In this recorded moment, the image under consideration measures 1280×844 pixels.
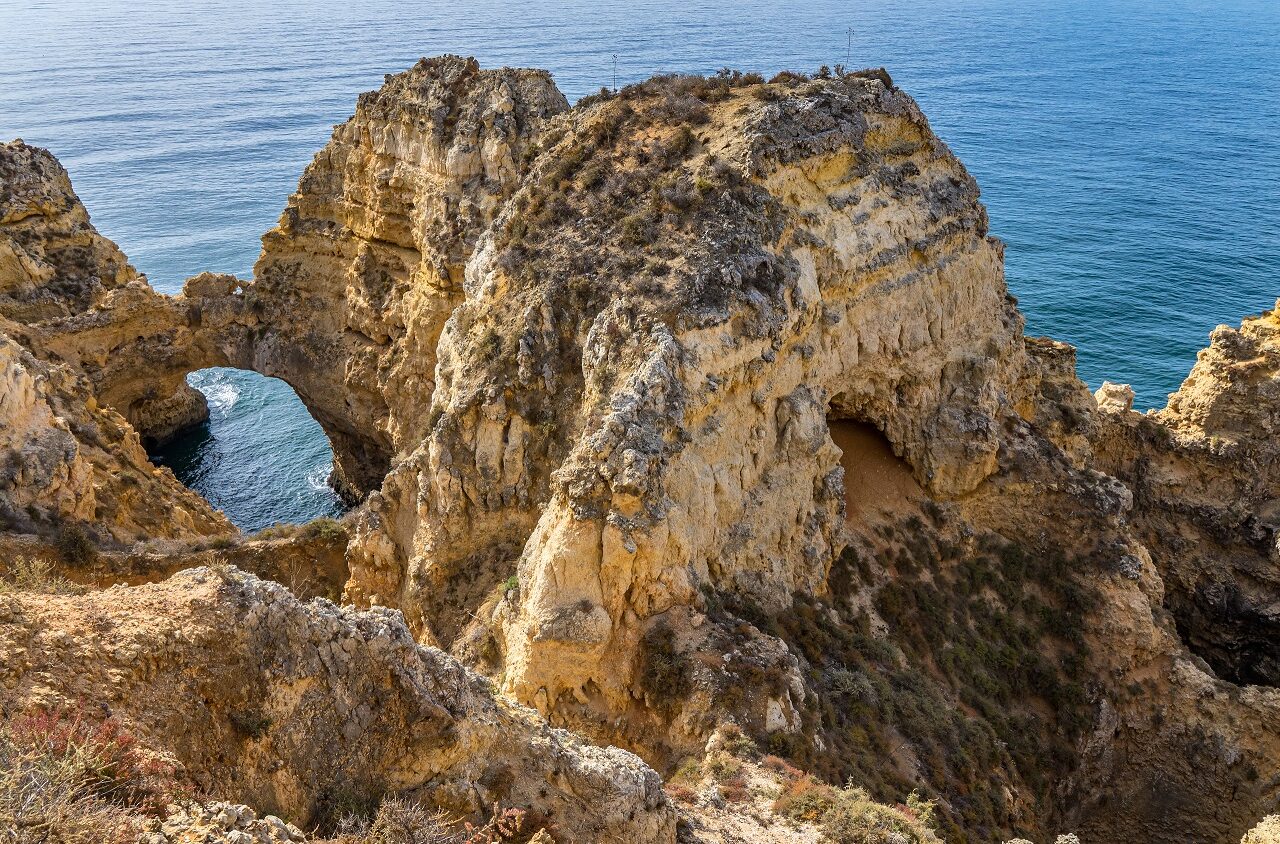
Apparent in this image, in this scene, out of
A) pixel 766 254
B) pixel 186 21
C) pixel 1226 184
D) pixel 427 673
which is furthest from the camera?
pixel 186 21

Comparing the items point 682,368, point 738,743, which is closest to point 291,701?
point 738,743

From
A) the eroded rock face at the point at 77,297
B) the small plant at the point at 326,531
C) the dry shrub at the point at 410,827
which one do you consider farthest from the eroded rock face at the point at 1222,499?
the eroded rock face at the point at 77,297

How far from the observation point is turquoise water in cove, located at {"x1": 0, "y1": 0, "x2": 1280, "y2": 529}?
6388cm

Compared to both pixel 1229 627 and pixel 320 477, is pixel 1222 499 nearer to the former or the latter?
pixel 1229 627

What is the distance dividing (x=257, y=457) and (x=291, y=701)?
45.9 m

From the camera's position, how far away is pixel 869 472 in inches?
1163

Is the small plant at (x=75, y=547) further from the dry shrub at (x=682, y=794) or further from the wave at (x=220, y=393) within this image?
the wave at (x=220, y=393)

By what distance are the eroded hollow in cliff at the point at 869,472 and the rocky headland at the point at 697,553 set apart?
13 cm

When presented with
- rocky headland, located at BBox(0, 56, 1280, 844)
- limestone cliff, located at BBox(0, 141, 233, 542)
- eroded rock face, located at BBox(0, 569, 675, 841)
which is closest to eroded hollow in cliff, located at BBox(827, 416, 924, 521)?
rocky headland, located at BBox(0, 56, 1280, 844)

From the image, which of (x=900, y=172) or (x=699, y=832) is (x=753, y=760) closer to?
(x=699, y=832)

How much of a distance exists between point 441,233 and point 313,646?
90.2 feet

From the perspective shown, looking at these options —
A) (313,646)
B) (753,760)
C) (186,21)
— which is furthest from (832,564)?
(186,21)

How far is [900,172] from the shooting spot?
Result: 95.9 ft

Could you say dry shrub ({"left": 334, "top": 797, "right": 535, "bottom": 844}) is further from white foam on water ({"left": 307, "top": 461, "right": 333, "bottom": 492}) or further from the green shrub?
white foam on water ({"left": 307, "top": 461, "right": 333, "bottom": 492})
